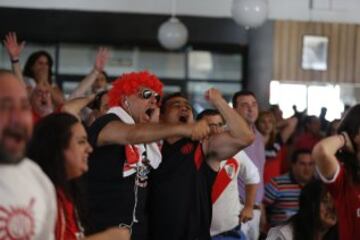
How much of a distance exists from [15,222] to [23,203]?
0.15 ft

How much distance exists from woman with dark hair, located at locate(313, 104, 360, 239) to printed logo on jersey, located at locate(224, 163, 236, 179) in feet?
A: 4.36

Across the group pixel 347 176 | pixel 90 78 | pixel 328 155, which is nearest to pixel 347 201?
pixel 347 176

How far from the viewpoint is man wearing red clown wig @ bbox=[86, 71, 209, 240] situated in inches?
129

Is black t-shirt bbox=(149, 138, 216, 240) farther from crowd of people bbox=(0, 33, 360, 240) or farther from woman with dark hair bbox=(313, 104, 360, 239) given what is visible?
woman with dark hair bbox=(313, 104, 360, 239)

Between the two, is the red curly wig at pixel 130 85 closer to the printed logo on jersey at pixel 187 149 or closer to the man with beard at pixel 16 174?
the printed logo on jersey at pixel 187 149

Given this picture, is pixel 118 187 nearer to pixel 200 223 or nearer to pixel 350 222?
pixel 200 223

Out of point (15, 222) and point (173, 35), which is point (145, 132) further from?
point (173, 35)

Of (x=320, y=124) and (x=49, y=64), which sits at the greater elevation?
(x=49, y=64)

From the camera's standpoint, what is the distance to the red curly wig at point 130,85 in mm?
3814

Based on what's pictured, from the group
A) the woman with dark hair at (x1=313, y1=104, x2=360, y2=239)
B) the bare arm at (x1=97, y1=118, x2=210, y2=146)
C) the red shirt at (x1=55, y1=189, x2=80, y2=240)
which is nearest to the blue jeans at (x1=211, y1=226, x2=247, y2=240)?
the woman with dark hair at (x1=313, y1=104, x2=360, y2=239)

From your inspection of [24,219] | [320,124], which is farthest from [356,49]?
[24,219]

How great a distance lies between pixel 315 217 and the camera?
408cm

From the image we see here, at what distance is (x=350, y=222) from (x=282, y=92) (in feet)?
21.7

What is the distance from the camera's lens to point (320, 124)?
328 inches
